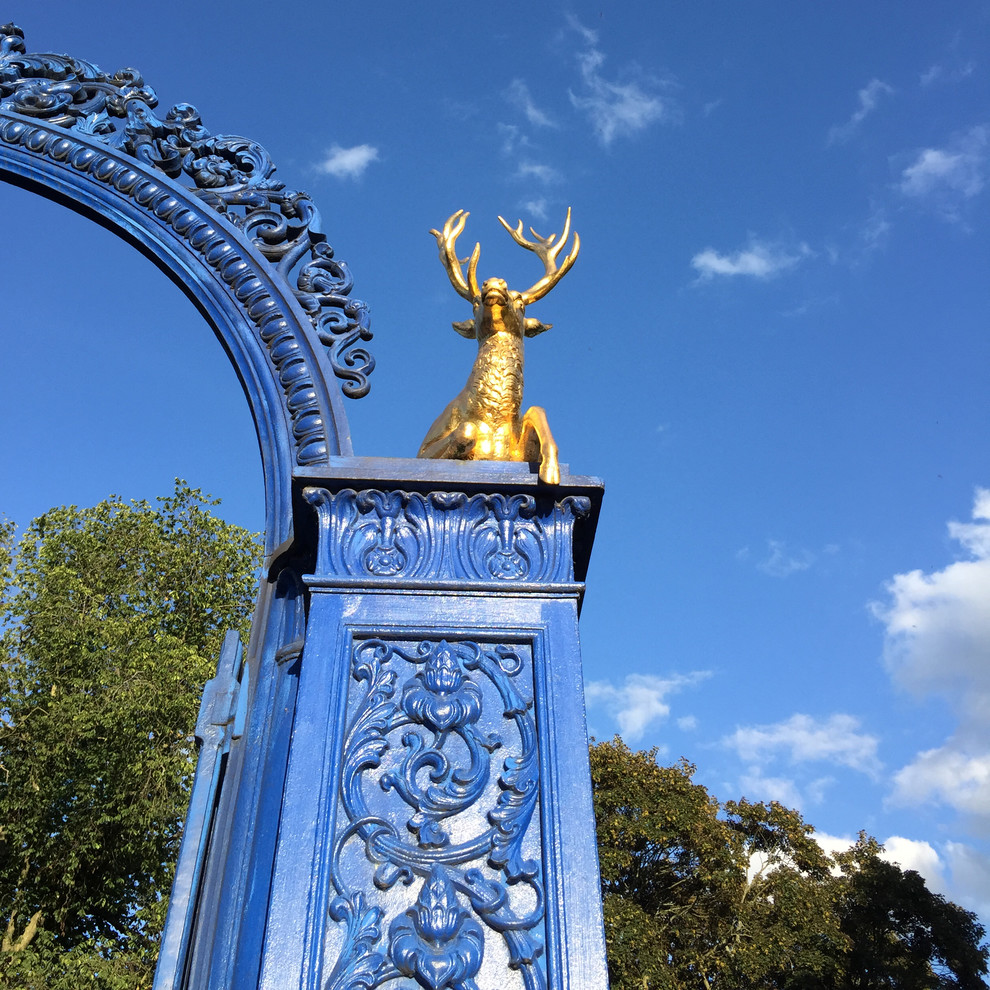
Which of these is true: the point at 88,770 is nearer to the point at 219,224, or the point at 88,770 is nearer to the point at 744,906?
the point at 219,224

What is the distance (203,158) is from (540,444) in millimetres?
2001

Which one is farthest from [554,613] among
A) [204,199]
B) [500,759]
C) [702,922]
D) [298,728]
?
[702,922]

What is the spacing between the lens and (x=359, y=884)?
1.95 meters

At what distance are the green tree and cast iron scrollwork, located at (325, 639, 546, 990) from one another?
9417 mm

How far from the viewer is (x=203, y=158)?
12.0ft

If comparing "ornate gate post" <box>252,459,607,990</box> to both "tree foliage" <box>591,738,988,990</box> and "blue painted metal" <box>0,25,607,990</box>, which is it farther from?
"tree foliage" <box>591,738,988,990</box>

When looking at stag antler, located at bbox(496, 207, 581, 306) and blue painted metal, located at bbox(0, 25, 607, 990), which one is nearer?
blue painted metal, located at bbox(0, 25, 607, 990)

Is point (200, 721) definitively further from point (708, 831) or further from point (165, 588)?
point (708, 831)

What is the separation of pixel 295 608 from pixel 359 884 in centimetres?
101

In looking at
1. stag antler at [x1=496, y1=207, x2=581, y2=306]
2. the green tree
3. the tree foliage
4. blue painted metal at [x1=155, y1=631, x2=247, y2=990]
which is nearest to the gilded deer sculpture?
stag antler at [x1=496, y1=207, x2=581, y2=306]

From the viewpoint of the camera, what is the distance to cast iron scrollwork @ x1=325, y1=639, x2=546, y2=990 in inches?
73.5

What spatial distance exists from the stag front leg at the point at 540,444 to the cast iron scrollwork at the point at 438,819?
496 mm

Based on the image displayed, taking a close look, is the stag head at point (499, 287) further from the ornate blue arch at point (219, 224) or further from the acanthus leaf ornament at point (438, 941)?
the acanthus leaf ornament at point (438, 941)

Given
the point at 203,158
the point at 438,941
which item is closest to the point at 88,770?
the point at 203,158
